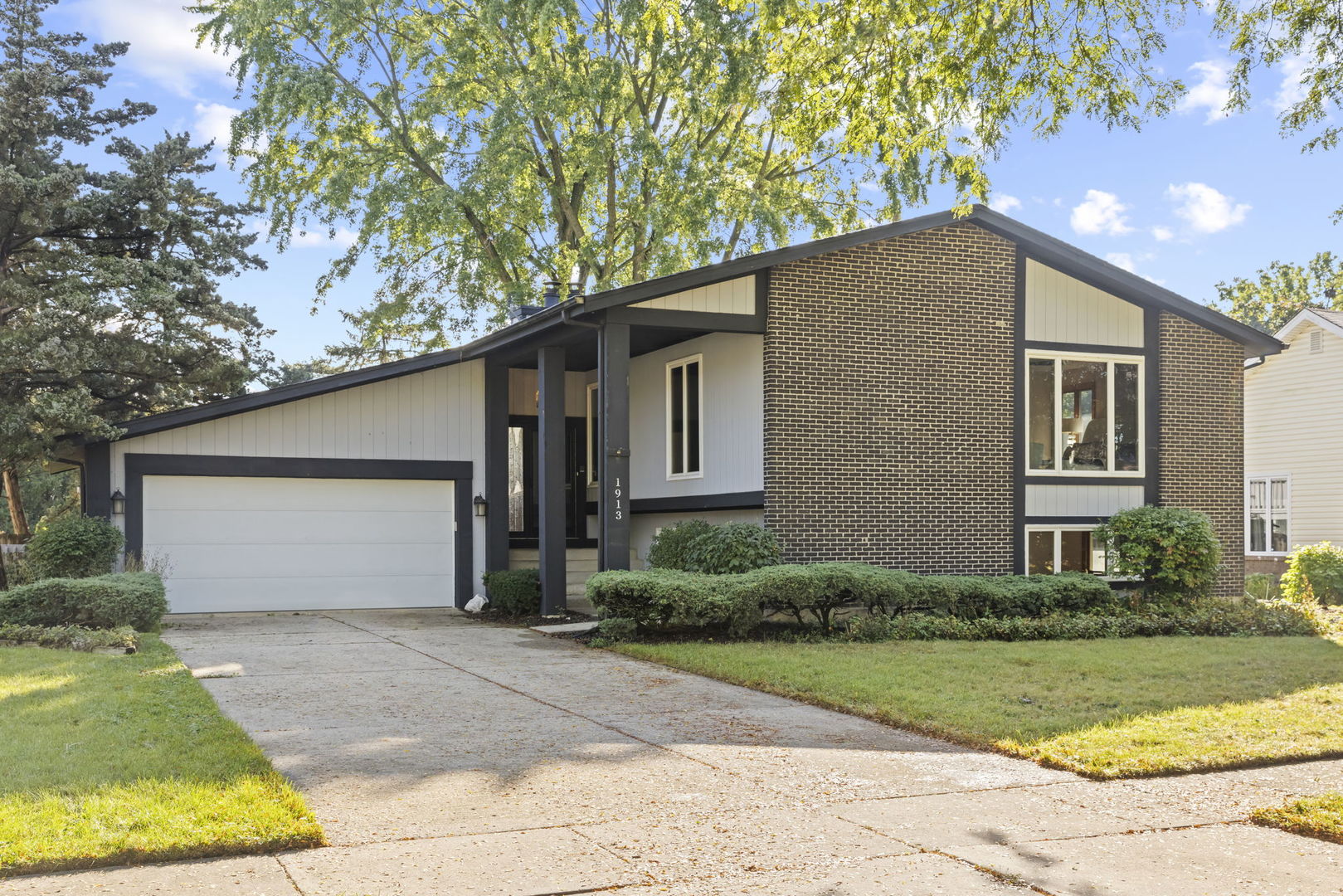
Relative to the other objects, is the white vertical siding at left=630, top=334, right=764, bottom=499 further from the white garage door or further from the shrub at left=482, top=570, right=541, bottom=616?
the white garage door

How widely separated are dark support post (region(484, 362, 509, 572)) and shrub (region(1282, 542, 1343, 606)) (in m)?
12.7

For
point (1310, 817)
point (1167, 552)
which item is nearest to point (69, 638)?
point (1310, 817)

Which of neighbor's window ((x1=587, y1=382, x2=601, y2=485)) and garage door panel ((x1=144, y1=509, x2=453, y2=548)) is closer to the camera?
garage door panel ((x1=144, y1=509, x2=453, y2=548))

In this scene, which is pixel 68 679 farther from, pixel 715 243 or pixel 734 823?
pixel 715 243

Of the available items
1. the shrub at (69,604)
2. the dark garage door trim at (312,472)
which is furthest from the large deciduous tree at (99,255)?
the shrub at (69,604)

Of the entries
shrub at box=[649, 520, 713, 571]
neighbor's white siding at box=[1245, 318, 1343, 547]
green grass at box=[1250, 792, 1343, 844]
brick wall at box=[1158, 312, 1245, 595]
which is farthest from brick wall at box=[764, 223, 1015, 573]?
neighbor's white siding at box=[1245, 318, 1343, 547]

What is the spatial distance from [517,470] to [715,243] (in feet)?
28.7

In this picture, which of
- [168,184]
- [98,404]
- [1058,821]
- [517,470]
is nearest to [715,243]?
[517,470]

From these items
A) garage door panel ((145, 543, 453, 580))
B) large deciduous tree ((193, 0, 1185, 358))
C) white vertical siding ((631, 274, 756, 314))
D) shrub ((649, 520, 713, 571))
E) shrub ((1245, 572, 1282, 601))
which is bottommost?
shrub ((1245, 572, 1282, 601))

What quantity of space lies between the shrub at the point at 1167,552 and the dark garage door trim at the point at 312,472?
9.28 m

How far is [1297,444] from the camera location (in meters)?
24.9

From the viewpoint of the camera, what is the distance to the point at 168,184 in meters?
20.4

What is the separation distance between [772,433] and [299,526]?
7220 mm

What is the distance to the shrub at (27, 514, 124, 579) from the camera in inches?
591
